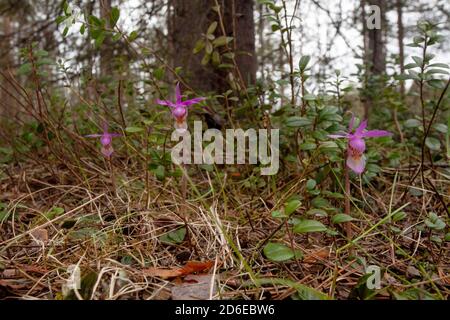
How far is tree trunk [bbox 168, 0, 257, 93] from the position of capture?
10.8 feet

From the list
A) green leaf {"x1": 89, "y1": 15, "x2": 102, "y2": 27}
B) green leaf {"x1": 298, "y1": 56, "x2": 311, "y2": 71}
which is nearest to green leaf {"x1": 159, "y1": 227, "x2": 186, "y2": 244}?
green leaf {"x1": 298, "y1": 56, "x2": 311, "y2": 71}

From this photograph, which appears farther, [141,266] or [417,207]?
[417,207]

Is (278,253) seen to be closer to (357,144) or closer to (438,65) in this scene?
(357,144)

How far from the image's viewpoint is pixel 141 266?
1.58 metres

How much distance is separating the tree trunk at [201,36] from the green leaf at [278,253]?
6.65 feet

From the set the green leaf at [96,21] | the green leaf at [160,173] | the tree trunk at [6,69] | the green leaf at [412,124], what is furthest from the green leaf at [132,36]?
the green leaf at [412,124]

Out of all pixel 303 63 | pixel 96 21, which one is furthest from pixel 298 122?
pixel 96 21

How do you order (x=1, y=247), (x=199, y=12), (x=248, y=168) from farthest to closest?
(x=199, y=12) → (x=248, y=168) → (x=1, y=247)

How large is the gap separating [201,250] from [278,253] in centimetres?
40

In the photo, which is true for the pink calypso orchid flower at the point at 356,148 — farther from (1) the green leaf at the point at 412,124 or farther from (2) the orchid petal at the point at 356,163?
(1) the green leaf at the point at 412,124

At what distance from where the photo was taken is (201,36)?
3.34 metres
